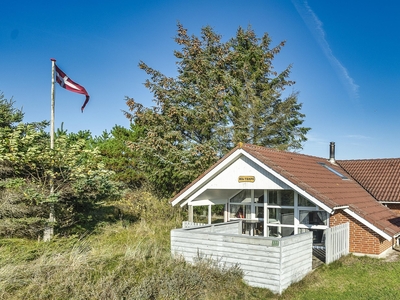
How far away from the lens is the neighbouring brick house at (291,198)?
12.9 m

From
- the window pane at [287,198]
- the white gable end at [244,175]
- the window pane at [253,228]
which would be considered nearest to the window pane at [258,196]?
the window pane at [253,228]

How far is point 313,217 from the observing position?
1349 cm

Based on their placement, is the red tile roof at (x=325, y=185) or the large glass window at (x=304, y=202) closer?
the red tile roof at (x=325, y=185)

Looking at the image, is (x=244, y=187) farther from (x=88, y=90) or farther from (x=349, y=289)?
(x=88, y=90)

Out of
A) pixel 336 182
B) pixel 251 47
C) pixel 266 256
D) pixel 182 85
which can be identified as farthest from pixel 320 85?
pixel 266 256

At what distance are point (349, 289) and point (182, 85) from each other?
750 inches

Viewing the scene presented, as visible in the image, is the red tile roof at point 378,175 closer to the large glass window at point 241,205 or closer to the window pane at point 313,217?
the window pane at point 313,217

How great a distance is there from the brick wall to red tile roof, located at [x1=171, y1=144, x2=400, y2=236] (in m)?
0.43

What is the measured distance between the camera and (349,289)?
935 centimetres

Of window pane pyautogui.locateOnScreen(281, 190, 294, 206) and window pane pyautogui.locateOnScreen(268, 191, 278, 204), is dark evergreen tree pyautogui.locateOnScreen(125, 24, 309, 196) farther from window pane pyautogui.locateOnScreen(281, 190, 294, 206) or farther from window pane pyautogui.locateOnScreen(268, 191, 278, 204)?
window pane pyautogui.locateOnScreen(281, 190, 294, 206)

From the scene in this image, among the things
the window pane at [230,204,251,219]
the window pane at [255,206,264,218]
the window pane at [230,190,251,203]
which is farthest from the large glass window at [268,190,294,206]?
the window pane at [230,204,251,219]

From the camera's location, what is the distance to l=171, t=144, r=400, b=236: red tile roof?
12.7 metres

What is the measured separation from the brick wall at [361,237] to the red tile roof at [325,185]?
0.43 metres

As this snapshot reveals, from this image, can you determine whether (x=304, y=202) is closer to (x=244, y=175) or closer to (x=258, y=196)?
(x=258, y=196)
